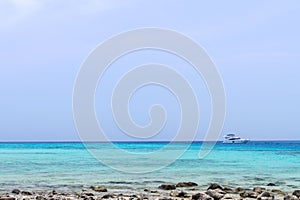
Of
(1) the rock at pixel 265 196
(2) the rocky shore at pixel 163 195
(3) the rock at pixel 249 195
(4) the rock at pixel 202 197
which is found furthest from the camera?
(3) the rock at pixel 249 195

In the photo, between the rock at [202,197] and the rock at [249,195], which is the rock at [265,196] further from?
the rock at [202,197]

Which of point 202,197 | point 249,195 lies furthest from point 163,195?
point 249,195

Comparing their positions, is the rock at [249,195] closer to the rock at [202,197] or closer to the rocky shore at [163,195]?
the rocky shore at [163,195]

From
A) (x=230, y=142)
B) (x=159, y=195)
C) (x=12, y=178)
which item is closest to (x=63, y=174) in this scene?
(x=12, y=178)

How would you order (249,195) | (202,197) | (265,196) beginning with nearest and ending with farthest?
(202,197)
(265,196)
(249,195)

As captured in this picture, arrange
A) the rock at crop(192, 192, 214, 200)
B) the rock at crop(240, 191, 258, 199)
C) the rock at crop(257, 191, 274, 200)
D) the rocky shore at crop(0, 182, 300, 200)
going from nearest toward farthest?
1. the rock at crop(192, 192, 214, 200)
2. the rocky shore at crop(0, 182, 300, 200)
3. the rock at crop(257, 191, 274, 200)
4. the rock at crop(240, 191, 258, 199)

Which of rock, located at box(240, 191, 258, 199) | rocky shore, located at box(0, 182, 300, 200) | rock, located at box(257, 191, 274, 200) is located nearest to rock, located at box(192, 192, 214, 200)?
rocky shore, located at box(0, 182, 300, 200)

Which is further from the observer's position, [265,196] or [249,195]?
[249,195]

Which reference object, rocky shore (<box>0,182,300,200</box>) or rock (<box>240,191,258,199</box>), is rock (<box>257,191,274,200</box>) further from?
rock (<box>240,191,258,199</box>)

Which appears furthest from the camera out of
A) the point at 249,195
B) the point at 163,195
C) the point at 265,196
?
the point at 163,195

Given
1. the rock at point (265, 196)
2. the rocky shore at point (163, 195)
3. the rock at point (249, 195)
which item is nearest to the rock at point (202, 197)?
the rocky shore at point (163, 195)

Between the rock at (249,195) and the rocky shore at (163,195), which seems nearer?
the rocky shore at (163,195)

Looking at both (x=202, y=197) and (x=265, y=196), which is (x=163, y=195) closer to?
(x=202, y=197)

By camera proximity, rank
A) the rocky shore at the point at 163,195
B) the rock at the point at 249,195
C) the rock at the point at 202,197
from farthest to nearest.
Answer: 1. the rock at the point at 249,195
2. the rocky shore at the point at 163,195
3. the rock at the point at 202,197
